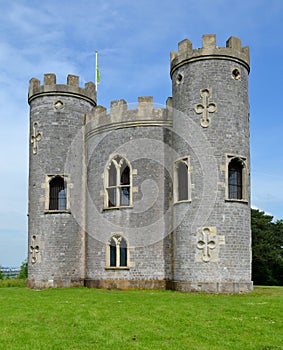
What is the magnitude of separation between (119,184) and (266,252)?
76.4 ft

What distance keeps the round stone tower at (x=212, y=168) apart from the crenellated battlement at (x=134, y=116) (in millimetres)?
1232

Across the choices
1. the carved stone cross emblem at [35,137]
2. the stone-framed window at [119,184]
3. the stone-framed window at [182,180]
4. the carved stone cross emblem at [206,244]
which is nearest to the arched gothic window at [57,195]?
the carved stone cross emblem at [35,137]

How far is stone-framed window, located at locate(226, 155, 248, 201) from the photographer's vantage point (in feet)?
68.0

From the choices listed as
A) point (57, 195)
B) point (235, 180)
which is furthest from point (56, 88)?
point (235, 180)

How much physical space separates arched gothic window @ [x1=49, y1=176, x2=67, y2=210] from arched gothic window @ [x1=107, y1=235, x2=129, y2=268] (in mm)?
4001

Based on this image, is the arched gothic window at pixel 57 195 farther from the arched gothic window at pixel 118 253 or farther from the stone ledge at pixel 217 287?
the stone ledge at pixel 217 287

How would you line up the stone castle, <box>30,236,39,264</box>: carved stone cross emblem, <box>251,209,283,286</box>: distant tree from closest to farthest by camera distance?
the stone castle < <box>30,236,39,264</box>: carved stone cross emblem < <box>251,209,283,286</box>: distant tree

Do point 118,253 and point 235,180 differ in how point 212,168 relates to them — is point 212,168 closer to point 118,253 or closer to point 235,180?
point 235,180

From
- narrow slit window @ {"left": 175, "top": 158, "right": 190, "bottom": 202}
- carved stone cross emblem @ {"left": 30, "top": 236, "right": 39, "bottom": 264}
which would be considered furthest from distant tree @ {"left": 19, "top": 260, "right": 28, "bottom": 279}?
narrow slit window @ {"left": 175, "top": 158, "right": 190, "bottom": 202}

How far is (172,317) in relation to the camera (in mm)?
12555

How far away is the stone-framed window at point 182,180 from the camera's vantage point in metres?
20.8

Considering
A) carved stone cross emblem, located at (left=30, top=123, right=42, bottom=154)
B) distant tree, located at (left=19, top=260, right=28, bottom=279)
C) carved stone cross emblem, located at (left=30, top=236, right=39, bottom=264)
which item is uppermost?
carved stone cross emblem, located at (left=30, top=123, right=42, bottom=154)

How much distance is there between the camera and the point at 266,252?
41688mm

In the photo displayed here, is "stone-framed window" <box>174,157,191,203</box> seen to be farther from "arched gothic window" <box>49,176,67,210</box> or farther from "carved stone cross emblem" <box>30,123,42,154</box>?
"carved stone cross emblem" <box>30,123,42,154</box>
